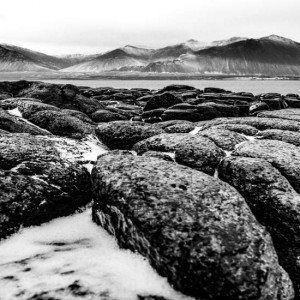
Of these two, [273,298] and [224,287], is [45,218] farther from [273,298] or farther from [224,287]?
[273,298]

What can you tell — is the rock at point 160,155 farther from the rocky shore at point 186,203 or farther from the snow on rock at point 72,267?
the snow on rock at point 72,267

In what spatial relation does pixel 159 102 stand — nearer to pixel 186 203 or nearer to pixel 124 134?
pixel 124 134

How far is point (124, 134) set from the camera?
7.62 meters

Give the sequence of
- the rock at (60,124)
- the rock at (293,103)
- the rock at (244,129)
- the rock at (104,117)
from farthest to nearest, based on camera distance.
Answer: the rock at (293,103)
the rock at (104,117)
the rock at (60,124)
the rock at (244,129)

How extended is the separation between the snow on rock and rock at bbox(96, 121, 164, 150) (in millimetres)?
3279

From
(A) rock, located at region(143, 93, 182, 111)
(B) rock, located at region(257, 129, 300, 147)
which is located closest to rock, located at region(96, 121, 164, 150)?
(B) rock, located at region(257, 129, 300, 147)

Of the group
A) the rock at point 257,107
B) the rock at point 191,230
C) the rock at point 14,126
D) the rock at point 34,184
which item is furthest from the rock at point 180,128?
the rock at point 257,107

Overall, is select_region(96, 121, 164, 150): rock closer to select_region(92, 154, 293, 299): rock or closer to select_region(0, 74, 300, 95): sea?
select_region(92, 154, 293, 299): rock

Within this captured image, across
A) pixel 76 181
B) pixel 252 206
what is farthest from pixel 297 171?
pixel 76 181

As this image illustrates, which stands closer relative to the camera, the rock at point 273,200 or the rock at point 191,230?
the rock at point 191,230

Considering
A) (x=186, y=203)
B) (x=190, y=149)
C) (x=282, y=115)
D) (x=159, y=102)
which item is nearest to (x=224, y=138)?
(x=190, y=149)

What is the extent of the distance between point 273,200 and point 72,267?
296 centimetres

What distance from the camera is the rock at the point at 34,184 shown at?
14.1 feet

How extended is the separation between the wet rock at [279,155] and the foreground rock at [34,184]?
9.97 ft
